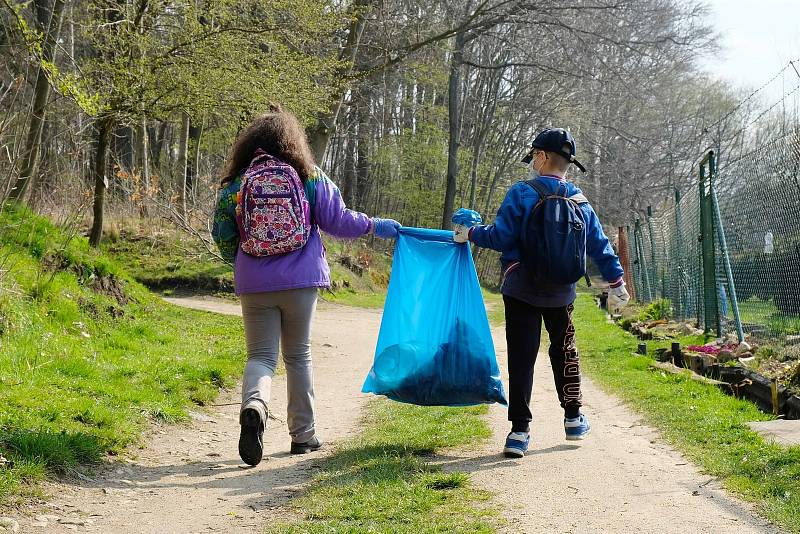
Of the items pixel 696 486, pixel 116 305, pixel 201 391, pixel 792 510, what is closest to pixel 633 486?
pixel 696 486

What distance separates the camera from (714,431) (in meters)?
5.79

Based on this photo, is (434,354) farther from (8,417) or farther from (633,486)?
(8,417)

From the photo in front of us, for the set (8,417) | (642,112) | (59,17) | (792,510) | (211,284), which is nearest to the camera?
(792,510)

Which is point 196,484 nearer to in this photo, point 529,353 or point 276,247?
point 276,247

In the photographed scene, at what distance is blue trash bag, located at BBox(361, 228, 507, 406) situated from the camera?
18.8ft

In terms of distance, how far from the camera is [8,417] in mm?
5168

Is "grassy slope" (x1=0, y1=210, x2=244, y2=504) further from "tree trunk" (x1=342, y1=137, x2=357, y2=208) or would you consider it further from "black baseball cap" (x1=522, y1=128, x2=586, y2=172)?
"tree trunk" (x1=342, y1=137, x2=357, y2=208)

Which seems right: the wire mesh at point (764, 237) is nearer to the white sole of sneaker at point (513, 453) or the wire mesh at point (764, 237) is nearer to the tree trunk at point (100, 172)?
the white sole of sneaker at point (513, 453)

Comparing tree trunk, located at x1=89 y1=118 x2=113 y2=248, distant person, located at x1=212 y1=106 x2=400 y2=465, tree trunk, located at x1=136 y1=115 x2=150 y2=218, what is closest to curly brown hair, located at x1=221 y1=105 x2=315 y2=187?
distant person, located at x1=212 y1=106 x2=400 y2=465

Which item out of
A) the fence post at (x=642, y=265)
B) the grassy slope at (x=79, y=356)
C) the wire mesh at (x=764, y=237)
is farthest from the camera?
the fence post at (x=642, y=265)

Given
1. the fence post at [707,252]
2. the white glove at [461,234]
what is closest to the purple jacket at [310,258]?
the white glove at [461,234]

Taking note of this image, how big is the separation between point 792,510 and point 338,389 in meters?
5.29

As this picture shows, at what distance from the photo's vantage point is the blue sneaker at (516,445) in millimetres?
5168

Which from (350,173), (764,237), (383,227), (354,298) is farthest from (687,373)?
(350,173)
